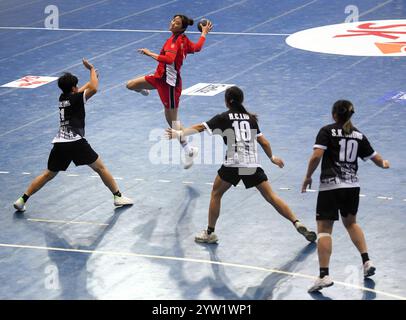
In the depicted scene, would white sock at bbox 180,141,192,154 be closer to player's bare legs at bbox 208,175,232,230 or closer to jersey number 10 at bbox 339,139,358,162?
player's bare legs at bbox 208,175,232,230

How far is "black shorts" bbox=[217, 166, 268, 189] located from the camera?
12984mm

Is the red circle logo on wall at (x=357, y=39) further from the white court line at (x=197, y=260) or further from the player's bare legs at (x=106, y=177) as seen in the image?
the white court line at (x=197, y=260)

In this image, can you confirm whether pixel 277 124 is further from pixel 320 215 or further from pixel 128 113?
pixel 320 215

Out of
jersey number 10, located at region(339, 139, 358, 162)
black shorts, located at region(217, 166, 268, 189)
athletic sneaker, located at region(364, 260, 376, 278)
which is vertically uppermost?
Answer: jersey number 10, located at region(339, 139, 358, 162)

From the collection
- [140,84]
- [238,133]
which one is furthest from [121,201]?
[140,84]

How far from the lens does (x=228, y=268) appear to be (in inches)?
488

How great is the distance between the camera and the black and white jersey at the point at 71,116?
14445 mm

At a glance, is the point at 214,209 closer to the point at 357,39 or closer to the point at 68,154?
the point at 68,154

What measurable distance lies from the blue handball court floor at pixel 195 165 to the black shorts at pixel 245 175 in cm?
79

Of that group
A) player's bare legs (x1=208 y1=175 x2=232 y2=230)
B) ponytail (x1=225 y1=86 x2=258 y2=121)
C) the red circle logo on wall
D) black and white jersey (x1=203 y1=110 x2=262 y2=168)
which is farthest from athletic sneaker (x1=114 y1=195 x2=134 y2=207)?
the red circle logo on wall

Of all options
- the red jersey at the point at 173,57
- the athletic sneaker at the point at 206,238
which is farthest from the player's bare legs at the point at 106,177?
the red jersey at the point at 173,57

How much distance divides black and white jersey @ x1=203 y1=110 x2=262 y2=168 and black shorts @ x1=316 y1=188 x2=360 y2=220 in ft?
4.91

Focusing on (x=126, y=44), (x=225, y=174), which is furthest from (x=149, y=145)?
(x=126, y=44)

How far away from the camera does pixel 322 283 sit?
11.5m
